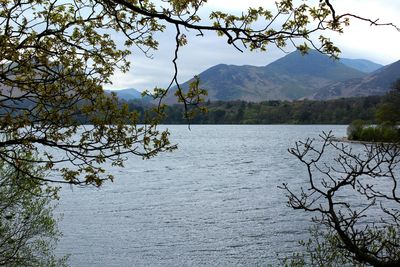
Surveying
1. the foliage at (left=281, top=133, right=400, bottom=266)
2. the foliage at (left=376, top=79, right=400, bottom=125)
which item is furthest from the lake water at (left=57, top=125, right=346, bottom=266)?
the foliage at (left=376, top=79, right=400, bottom=125)

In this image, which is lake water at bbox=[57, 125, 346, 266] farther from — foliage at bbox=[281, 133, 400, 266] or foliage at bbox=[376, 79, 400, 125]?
foliage at bbox=[376, 79, 400, 125]

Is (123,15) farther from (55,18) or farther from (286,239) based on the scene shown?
(286,239)

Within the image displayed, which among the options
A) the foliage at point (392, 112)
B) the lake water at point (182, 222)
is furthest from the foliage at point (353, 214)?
the foliage at point (392, 112)

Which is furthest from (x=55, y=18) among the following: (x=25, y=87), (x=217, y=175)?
(x=217, y=175)

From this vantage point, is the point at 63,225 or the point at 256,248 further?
the point at 63,225

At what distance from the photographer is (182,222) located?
45969mm

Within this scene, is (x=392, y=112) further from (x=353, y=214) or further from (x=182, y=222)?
(x=353, y=214)

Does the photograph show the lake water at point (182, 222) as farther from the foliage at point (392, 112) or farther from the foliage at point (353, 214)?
the foliage at point (392, 112)

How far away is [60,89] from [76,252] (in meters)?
30.4

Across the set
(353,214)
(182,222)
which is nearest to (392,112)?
(182,222)

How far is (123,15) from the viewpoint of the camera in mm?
8688

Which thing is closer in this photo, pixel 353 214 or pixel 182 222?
pixel 353 214

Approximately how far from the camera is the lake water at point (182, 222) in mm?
35625

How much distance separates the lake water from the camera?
35.6 meters
